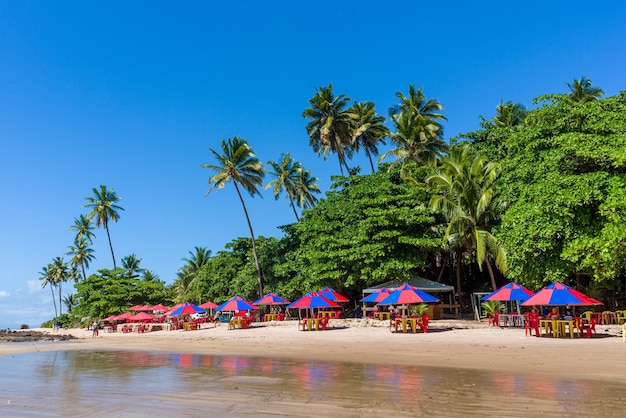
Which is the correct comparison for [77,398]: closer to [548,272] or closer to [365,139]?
[548,272]

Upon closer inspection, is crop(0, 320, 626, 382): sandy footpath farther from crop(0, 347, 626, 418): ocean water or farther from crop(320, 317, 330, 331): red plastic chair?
crop(0, 347, 626, 418): ocean water

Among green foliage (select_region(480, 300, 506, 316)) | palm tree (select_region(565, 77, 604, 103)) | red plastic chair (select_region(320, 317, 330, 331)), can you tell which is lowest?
red plastic chair (select_region(320, 317, 330, 331))

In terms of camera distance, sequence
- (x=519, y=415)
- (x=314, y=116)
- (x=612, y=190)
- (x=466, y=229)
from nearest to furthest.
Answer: (x=519, y=415) → (x=612, y=190) → (x=466, y=229) → (x=314, y=116)

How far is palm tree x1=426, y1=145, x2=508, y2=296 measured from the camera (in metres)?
25.5

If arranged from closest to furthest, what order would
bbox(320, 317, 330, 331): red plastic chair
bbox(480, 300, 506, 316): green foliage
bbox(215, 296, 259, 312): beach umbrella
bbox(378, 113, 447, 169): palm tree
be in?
bbox(480, 300, 506, 316): green foliage
bbox(320, 317, 330, 331): red plastic chair
bbox(215, 296, 259, 312): beach umbrella
bbox(378, 113, 447, 169): palm tree

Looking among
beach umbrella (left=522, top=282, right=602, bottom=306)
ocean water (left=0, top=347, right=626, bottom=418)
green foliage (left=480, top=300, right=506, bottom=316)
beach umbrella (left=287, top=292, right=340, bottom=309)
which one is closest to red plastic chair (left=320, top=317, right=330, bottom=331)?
beach umbrella (left=287, top=292, right=340, bottom=309)

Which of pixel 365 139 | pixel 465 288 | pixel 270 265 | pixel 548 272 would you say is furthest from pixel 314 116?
pixel 548 272

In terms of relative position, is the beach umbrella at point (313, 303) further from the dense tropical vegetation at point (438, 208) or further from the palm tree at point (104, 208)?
the palm tree at point (104, 208)

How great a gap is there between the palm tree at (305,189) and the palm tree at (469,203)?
78.8 ft

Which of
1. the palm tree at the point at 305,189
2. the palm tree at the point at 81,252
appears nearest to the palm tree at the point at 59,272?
the palm tree at the point at 81,252

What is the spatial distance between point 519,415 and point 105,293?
50630 mm

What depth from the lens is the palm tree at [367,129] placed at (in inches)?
1620

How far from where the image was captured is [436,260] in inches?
1351

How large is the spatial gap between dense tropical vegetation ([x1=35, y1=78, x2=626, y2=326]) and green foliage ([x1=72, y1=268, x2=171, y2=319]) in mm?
148
